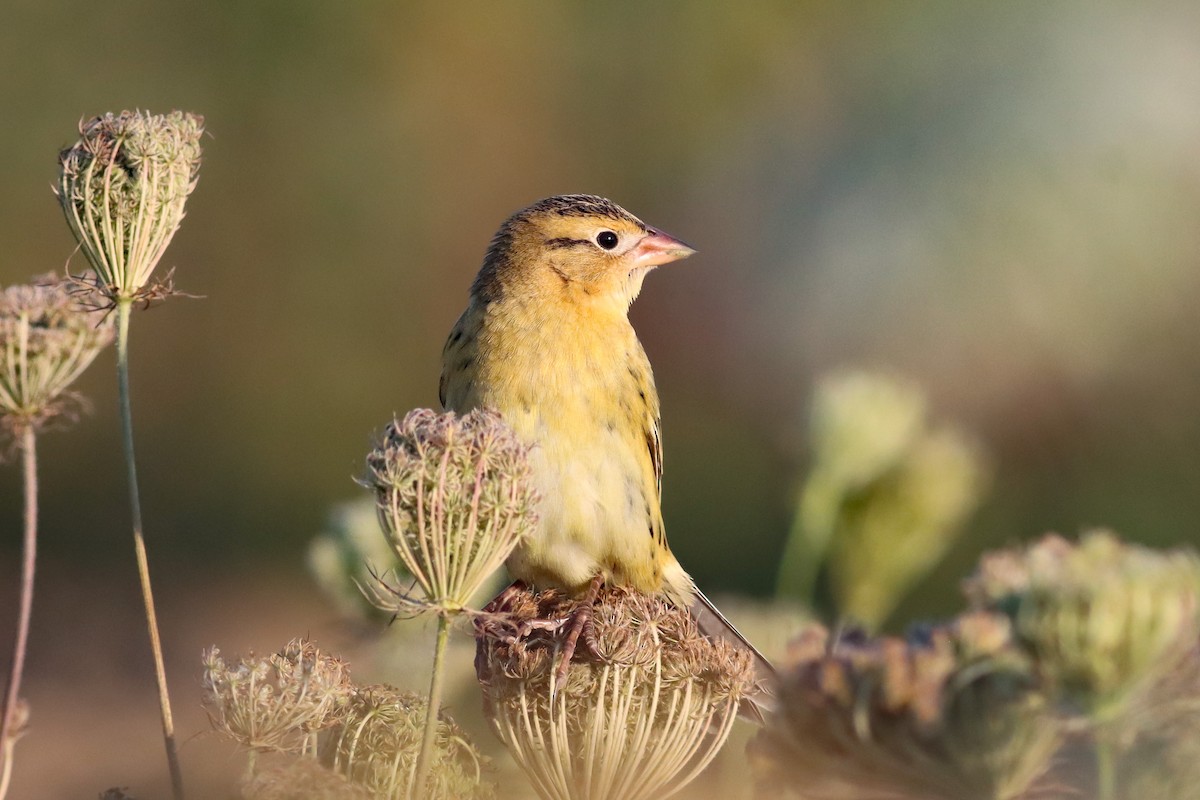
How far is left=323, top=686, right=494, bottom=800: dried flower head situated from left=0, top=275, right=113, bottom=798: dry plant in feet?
1.59

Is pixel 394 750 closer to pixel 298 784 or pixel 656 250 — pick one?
pixel 298 784

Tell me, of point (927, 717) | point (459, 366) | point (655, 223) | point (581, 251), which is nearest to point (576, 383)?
point (459, 366)

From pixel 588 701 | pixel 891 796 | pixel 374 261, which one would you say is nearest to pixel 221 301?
pixel 374 261

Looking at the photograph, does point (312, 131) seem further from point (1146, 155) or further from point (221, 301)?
point (1146, 155)

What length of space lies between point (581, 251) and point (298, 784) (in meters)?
2.70

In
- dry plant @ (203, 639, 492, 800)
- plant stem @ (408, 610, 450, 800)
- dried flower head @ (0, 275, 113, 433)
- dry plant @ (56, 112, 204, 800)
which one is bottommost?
dry plant @ (203, 639, 492, 800)

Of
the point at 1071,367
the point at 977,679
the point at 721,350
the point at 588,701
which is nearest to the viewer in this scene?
the point at 977,679

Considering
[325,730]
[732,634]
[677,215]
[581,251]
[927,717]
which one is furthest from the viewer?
[677,215]

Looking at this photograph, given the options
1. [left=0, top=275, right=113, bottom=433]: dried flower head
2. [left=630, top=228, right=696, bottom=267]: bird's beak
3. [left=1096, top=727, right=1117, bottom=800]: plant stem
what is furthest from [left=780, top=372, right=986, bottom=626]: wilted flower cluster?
[left=0, top=275, right=113, bottom=433]: dried flower head

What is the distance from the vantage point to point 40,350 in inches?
74.2

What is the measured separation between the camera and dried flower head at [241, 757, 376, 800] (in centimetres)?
174

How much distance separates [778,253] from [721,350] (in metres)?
1.05

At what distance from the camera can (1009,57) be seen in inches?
493

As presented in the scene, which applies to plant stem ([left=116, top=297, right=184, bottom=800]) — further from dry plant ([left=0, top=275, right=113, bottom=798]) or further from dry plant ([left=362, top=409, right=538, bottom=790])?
dry plant ([left=362, top=409, right=538, bottom=790])
